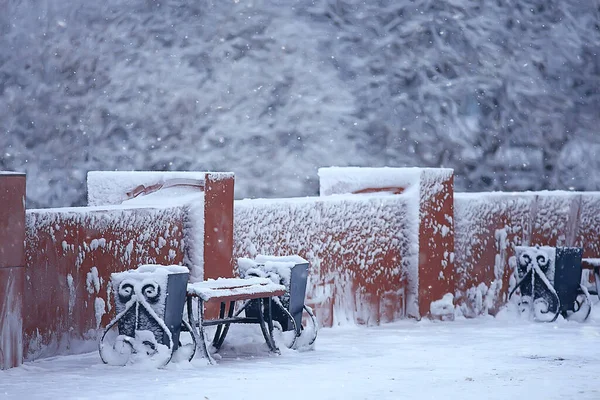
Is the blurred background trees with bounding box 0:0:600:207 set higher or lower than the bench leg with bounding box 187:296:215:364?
higher

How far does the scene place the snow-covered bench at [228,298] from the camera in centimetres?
851

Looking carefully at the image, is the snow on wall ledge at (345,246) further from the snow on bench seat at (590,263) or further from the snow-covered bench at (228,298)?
the snow on bench seat at (590,263)

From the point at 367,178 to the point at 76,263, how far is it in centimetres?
424

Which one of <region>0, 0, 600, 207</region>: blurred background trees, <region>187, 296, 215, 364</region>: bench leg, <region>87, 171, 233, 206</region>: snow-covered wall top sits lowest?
<region>187, 296, 215, 364</region>: bench leg

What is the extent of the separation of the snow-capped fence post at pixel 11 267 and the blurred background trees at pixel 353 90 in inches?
716

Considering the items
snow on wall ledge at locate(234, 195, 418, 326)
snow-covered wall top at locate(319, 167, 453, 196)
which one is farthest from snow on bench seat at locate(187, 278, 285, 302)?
snow-covered wall top at locate(319, 167, 453, 196)

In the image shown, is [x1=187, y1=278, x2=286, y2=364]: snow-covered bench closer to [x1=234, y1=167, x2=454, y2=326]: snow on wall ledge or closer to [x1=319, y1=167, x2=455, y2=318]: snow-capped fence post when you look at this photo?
[x1=234, y1=167, x2=454, y2=326]: snow on wall ledge

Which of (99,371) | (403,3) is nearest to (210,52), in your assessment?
(403,3)

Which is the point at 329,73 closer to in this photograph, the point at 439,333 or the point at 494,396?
the point at 439,333

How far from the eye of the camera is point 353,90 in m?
26.2

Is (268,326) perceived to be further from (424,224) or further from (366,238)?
(424,224)

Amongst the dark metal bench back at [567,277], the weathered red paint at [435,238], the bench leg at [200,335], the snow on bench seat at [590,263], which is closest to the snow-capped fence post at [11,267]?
the bench leg at [200,335]

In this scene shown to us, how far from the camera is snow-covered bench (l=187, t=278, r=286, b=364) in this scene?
335 inches

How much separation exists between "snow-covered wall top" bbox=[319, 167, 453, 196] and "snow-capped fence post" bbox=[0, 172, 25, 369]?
486 centimetres
